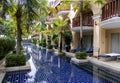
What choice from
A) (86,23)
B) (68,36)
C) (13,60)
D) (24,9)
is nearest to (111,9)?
(86,23)

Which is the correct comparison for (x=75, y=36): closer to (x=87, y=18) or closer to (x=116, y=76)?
(x=87, y=18)

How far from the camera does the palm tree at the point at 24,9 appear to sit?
1130 cm

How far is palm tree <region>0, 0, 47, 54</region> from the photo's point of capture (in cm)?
1130

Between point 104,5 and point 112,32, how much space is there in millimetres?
3372

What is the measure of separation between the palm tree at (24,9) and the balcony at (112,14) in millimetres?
5611

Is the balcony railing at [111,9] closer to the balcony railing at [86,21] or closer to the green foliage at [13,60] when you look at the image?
the balcony railing at [86,21]

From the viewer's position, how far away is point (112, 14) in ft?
48.4

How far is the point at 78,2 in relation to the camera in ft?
56.2

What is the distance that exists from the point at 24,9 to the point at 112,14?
779 centimetres

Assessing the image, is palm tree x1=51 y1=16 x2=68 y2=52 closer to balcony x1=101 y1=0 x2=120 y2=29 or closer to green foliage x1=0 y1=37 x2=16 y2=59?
balcony x1=101 y1=0 x2=120 y2=29

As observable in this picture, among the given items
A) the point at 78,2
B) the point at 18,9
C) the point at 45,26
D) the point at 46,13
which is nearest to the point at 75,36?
the point at 78,2

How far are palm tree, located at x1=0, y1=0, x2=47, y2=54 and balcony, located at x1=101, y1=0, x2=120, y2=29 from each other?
561cm

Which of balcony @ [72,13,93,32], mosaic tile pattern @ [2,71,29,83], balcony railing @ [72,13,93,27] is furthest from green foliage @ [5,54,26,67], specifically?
balcony railing @ [72,13,93,27]

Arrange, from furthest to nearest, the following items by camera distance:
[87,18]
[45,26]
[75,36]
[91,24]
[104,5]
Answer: [45,26] → [75,36] → [87,18] → [91,24] → [104,5]
